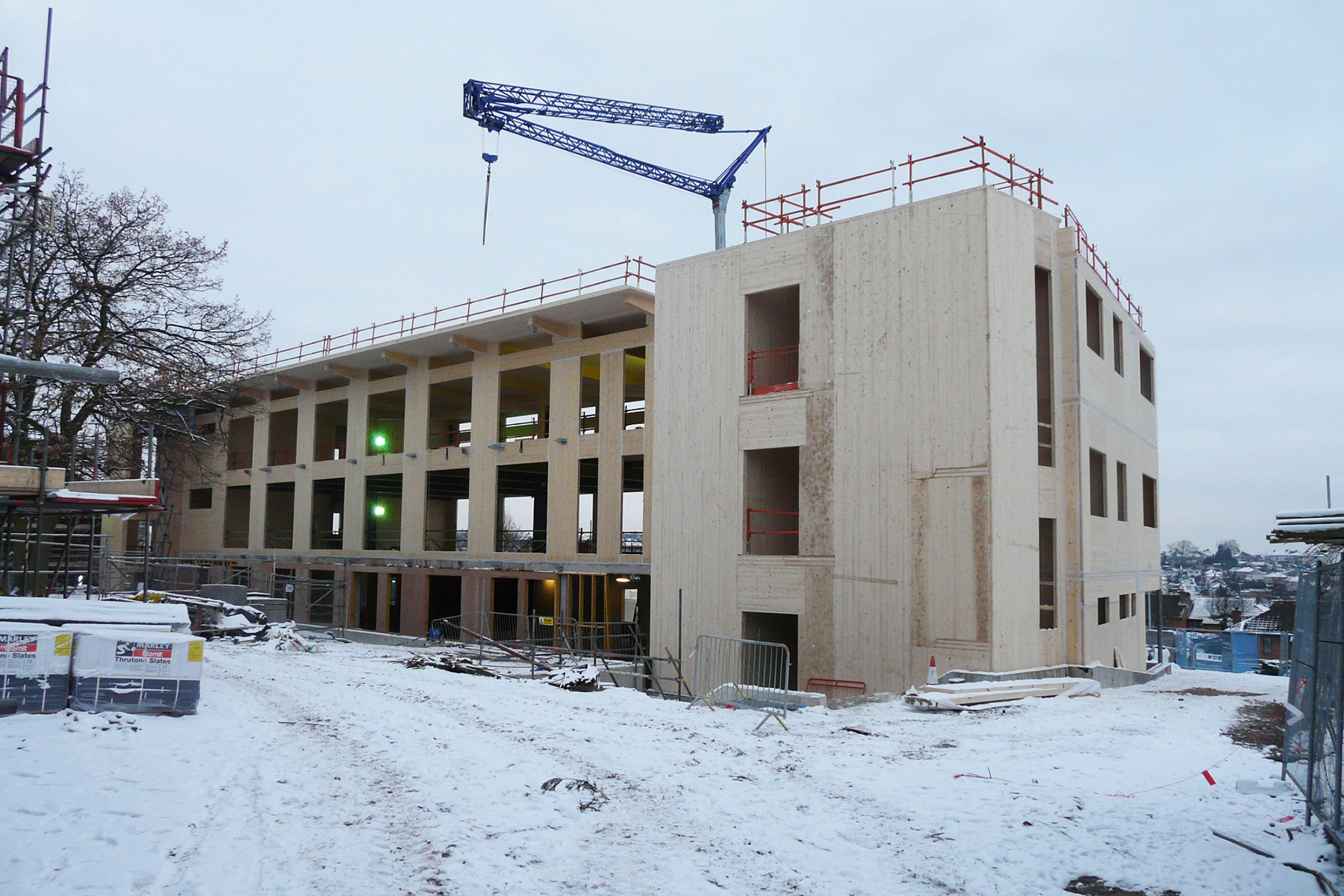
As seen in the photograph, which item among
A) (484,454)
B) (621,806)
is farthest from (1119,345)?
(621,806)

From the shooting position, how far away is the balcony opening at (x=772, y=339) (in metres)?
22.4

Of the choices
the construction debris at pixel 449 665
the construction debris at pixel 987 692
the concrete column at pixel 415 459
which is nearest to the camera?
the construction debris at pixel 987 692

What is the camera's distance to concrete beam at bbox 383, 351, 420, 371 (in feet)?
117

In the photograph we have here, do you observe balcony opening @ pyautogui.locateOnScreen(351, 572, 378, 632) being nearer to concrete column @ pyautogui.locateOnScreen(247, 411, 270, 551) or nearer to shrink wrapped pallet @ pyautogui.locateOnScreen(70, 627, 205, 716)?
concrete column @ pyautogui.locateOnScreen(247, 411, 270, 551)

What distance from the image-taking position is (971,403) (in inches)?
706

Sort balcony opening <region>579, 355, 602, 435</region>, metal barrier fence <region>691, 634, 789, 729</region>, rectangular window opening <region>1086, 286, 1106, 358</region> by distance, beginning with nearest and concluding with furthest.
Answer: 1. metal barrier fence <region>691, 634, 789, 729</region>
2. rectangular window opening <region>1086, 286, 1106, 358</region>
3. balcony opening <region>579, 355, 602, 435</region>

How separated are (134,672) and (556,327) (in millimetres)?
20597

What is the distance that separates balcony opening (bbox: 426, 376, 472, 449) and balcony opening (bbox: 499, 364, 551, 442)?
5.02ft

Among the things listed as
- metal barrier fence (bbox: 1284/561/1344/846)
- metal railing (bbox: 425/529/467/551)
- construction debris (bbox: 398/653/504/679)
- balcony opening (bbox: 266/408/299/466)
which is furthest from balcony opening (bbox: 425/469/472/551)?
metal barrier fence (bbox: 1284/561/1344/846)

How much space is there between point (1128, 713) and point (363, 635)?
923 inches

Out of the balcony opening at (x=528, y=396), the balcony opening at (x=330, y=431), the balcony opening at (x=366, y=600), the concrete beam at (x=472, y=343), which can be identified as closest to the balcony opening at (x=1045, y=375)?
the balcony opening at (x=528, y=396)

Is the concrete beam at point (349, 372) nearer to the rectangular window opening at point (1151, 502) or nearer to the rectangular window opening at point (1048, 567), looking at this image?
the rectangular window opening at point (1048, 567)

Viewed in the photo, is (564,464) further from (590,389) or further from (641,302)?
(590,389)

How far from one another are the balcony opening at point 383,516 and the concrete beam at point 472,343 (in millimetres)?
10583
